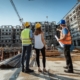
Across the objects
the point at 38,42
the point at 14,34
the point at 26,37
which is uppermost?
the point at 14,34

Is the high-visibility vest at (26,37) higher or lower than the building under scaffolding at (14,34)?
lower

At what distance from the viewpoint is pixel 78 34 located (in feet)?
196

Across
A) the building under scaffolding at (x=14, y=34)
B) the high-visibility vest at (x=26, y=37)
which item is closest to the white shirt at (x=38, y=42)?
the high-visibility vest at (x=26, y=37)

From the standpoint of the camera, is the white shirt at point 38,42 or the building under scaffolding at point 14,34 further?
the building under scaffolding at point 14,34

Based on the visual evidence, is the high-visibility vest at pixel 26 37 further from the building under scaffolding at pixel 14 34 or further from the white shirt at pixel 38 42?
the building under scaffolding at pixel 14 34

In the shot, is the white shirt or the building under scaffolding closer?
the white shirt

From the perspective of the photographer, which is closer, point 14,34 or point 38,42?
point 38,42

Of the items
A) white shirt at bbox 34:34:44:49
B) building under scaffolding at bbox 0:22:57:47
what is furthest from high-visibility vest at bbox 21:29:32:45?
building under scaffolding at bbox 0:22:57:47

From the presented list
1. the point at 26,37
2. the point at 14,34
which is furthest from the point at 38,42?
the point at 14,34

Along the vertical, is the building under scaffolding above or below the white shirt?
above

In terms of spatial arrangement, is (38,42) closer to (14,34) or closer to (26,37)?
(26,37)

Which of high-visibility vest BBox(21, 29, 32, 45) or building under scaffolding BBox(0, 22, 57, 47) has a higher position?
building under scaffolding BBox(0, 22, 57, 47)

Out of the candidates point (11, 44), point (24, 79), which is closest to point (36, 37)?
point (24, 79)

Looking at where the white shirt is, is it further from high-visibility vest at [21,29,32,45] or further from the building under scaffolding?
the building under scaffolding
